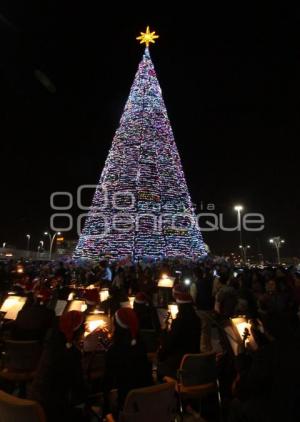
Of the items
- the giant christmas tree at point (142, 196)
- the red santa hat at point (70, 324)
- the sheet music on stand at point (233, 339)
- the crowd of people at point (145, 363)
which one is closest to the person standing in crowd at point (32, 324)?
the crowd of people at point (145, 363)

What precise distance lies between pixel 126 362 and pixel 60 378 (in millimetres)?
804

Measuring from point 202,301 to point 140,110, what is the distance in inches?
634

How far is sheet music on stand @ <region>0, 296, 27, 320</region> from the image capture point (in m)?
7.07

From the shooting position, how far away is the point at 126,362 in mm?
3797

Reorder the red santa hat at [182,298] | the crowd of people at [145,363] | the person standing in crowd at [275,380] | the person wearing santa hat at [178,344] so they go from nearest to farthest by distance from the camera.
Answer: the person standing in crowd at [275,380]
the crowd of people at [145,363]
the person wearing santa hat at [178,344]
the red santa hat at [182,298]

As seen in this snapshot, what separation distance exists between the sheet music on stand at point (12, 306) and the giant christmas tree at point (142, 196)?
14172 millimetres

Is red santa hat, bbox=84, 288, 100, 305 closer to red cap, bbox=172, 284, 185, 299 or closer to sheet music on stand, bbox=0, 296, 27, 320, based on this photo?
sheet music on stand, bbox=0, 296, 27, 320

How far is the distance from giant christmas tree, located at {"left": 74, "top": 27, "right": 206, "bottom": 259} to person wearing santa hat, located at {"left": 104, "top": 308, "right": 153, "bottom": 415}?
683 inches

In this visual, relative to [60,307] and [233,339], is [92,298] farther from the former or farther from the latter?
[233,339]

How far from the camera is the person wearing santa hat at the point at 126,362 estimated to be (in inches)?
147

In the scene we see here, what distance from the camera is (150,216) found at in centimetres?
2209

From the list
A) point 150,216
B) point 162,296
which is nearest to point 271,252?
point 150,216

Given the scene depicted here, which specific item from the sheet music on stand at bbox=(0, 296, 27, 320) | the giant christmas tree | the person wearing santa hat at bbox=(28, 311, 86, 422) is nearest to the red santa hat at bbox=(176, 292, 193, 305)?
the person wearing santa hat at bbox=(28, 311, 86, 422)

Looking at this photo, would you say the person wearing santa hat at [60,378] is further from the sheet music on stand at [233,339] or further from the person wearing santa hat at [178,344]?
the sheet music on stand at [233,339]
